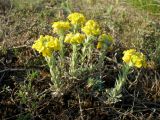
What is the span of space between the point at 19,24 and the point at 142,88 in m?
1.66

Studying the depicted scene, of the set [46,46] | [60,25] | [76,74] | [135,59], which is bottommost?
A: [76,74]

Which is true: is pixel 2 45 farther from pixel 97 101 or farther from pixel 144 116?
pixel 144 116

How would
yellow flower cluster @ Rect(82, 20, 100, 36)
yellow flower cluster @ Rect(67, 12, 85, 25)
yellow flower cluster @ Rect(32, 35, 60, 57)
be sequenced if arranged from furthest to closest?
yellow flower cluster @ Rect(67, 12, 85, 25) → yellow flower cluster @ Rect(82, 20, 100, 36) → yellow flower cluster @ Rect(32, 35, 60, 57)

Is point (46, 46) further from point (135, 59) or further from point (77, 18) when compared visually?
point (135, 59)

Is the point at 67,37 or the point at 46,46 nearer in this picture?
the point at 46,46

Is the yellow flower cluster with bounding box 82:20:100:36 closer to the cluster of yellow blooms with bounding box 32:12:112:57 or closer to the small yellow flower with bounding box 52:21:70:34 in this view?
the cluster of yellow blooms with bounding box 32:12:112:57

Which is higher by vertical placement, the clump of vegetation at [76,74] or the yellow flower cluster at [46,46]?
the yellow flower cluster at [46,46]

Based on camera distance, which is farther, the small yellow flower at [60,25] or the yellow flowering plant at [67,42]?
the small yellow flower at [60,25]

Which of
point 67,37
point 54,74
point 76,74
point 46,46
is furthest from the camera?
point 76,74

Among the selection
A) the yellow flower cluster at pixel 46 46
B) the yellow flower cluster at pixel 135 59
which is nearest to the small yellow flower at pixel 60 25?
the yellow flower cluster at pixel 46 46

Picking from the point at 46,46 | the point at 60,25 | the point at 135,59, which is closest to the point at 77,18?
the point at 60,25

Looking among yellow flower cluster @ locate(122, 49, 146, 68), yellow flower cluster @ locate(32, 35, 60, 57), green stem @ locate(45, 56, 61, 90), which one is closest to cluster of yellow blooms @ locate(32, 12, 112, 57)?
yellow flower cluster @ locate(32, 35, 60, 57)

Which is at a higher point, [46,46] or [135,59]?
[46,46]

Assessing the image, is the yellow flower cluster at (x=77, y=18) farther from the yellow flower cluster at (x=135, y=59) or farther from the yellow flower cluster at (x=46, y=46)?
the yellow flower cluster at (x=135, y=59)
